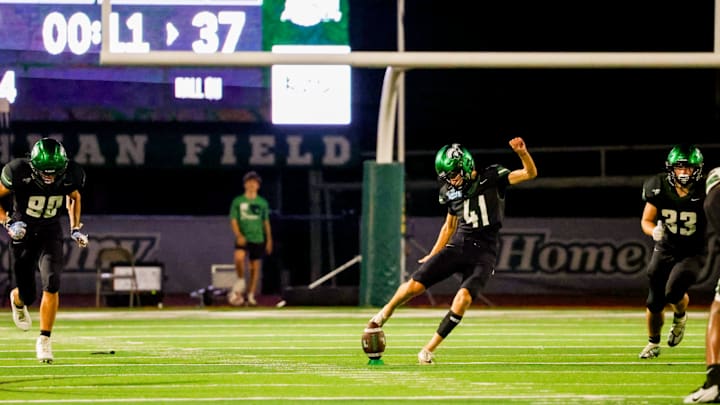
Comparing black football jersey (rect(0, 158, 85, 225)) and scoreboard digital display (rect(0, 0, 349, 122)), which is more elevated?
scoreboard digital display (rect(0, 0, 349, 122))

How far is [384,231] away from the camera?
20.1 metres

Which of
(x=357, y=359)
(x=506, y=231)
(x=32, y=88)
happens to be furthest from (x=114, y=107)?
(x=357, y=359)

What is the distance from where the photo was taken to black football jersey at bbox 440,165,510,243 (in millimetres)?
11750

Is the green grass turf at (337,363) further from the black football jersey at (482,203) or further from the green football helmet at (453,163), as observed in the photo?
the green football helmet at (453,163)

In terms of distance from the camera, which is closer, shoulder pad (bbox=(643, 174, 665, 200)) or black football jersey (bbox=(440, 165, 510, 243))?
black football jersey (bbox=(440, 165, 510, 243))

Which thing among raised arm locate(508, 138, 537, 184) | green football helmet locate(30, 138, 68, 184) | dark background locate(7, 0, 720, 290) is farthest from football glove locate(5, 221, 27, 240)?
dark background locate(7, 0, 720, 290)

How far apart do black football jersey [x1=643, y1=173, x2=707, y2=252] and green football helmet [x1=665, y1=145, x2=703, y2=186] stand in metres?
0.11

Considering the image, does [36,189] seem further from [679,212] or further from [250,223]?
[250,223]

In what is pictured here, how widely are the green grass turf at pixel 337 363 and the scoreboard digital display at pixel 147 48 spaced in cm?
308

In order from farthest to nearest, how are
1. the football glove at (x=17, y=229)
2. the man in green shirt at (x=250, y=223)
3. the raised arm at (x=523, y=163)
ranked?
the man in green shirt at (x=250, y=223) < the football glove at (x=17, y=229) < the raised arm at (x=523, y=163)

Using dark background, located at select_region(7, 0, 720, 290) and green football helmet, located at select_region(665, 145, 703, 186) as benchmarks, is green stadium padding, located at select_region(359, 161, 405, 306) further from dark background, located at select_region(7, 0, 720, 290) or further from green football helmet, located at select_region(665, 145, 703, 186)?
green football helmet, located at select_region(665, 145, 703, 186)

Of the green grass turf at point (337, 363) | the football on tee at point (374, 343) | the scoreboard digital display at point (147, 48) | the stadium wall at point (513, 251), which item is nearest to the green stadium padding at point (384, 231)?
the green grass turf at point (337, 363)

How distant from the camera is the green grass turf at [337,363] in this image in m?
9.54

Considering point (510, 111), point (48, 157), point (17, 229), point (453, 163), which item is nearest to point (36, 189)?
point (17, 229)
